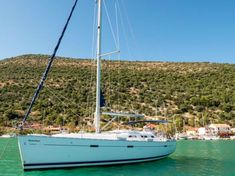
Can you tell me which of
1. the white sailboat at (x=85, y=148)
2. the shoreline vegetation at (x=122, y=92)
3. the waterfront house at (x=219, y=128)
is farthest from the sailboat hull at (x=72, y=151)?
the waterfront house at (x=219, y=128)

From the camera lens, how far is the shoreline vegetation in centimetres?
5885

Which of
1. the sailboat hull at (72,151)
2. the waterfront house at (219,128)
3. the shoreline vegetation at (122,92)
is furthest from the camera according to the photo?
the waterfront house at (219,128)

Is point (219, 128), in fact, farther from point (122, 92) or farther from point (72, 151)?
point (72, 151)

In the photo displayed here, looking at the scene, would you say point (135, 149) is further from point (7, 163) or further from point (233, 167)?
point (7, 163)

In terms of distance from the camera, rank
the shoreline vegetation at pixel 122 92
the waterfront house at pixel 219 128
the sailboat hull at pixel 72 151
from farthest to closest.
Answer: the waterfront house at pixel 219 128 < the shoreline vegetation at pixel 122 92 < the sailboat hull at pixel 72 151

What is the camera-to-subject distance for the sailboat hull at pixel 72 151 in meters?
16.2

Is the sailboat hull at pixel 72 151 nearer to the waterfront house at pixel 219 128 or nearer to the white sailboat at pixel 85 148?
the white sailboat at pixel 85 148

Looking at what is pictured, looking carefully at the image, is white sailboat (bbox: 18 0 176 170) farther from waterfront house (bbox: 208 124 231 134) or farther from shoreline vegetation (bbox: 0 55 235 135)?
waterfront house (bbox: 208 124 231 134)

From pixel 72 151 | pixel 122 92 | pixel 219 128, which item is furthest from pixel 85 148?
pixel 122 92

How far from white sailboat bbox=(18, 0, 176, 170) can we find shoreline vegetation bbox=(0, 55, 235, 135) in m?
33.3

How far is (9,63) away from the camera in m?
90.8

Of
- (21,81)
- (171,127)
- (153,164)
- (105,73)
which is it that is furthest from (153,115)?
(153,164)

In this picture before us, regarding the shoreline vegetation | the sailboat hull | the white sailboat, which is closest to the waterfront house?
the shoreline vegetation

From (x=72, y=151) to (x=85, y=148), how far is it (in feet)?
2.47
